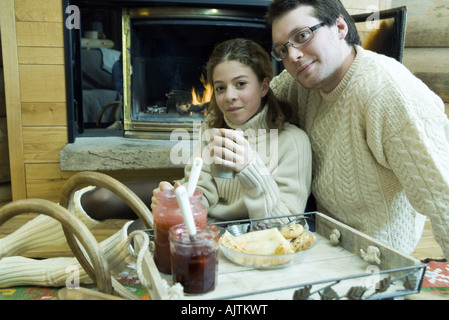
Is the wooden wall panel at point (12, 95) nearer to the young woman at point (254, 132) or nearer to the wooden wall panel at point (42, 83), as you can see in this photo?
the wooden wall panel at point (42, 83)

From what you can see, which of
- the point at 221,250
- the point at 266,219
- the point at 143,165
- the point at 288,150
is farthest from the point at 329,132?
the point at 143,165

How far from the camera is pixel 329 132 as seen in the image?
50.6 inches

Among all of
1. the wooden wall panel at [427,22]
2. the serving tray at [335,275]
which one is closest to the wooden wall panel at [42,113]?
the serving tray at [335,275]

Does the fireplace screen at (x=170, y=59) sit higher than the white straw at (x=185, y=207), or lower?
higher

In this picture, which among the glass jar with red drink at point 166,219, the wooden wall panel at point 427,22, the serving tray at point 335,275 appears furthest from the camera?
the wooden wall panel at point 427,22

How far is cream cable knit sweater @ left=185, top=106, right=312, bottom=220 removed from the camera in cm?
111

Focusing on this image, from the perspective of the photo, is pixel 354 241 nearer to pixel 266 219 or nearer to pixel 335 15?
pixel 266 219

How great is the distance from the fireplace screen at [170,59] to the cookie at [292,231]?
1371 millimetres

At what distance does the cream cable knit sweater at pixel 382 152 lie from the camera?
1019 millimetres

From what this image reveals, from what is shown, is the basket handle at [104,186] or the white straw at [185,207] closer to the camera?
the white straw at [185,207]

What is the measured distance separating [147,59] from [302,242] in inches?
67.2

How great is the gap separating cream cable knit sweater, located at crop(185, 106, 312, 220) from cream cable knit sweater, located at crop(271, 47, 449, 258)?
0.28ft

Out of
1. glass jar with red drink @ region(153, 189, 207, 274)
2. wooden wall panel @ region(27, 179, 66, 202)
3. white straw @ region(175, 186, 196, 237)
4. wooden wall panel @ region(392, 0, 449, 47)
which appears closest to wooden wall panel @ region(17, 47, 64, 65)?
wooden wall panel @ region(27, 179, 66, 202)
